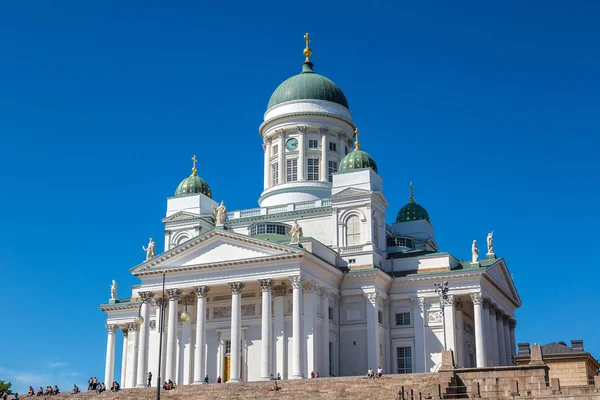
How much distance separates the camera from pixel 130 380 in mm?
66125

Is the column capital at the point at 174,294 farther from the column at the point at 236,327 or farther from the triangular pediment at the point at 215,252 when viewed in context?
the column at the point at 236,327

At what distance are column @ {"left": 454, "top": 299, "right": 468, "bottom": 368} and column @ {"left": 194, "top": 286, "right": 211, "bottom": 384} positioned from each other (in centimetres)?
→ 1691

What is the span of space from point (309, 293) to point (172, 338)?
9478 mm

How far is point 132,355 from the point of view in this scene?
67438mm

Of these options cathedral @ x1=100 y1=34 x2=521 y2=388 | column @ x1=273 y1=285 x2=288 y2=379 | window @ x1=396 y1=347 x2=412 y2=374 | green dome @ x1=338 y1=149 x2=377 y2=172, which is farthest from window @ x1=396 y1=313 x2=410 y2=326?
green dome @ x1=338 y1=149 x2=377 y2=172

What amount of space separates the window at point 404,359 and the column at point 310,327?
7519 mm

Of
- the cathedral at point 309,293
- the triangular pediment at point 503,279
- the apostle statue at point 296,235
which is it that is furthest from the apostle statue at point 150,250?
the triangular pediment at point 503,279

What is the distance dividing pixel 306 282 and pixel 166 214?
55.9ft

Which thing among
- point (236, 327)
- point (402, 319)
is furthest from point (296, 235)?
point (402, 319)

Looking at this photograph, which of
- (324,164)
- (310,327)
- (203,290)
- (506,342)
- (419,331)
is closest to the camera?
(310,327)

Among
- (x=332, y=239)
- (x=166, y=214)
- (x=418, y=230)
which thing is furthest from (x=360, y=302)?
(x=166, y=214)

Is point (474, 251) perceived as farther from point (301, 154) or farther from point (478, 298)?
point (301, 154)

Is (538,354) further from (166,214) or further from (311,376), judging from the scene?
(166,214)

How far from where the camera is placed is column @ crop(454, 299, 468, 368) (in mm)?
58375
